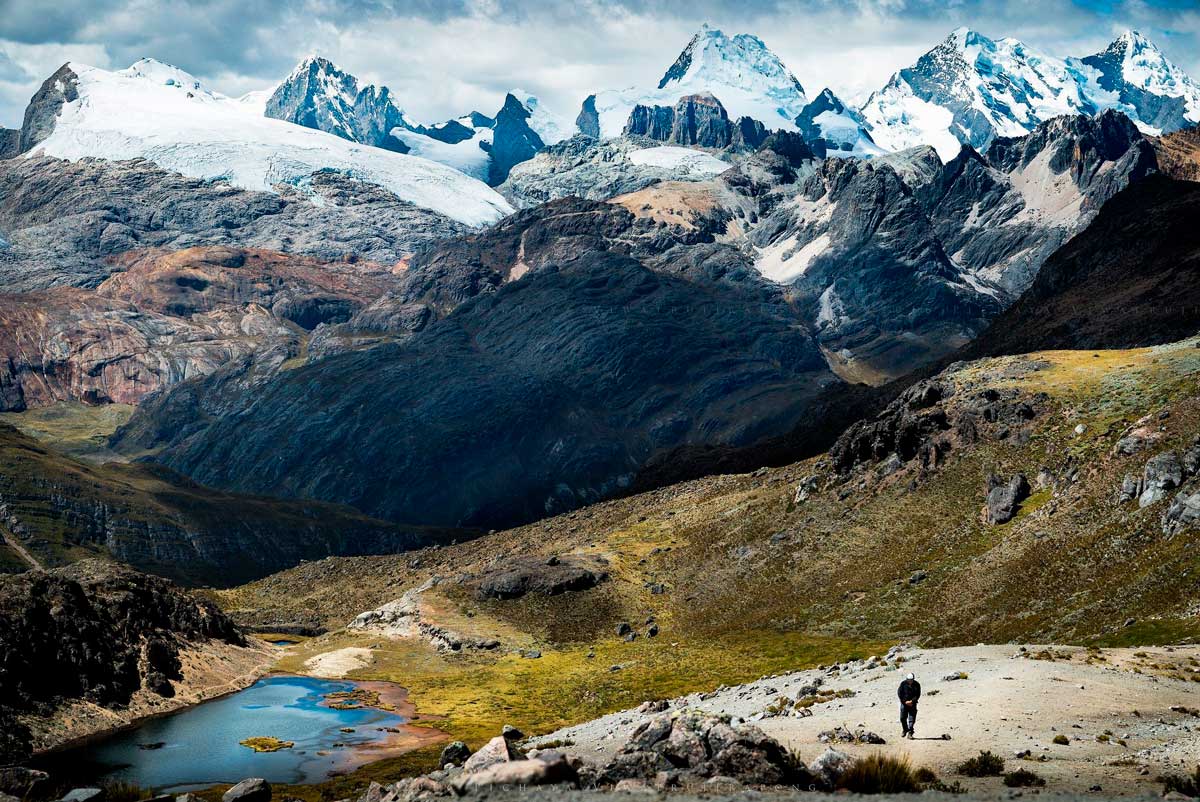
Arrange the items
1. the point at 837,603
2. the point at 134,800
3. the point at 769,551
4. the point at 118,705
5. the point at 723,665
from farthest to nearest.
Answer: the point at 769,551 → the point at 837,603 → the point at 723,665 → the point at 118,705 → the point at 134,800

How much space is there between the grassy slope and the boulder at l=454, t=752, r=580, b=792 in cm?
4280

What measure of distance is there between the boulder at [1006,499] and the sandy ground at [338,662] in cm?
9187

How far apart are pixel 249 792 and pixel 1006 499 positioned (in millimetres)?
111116

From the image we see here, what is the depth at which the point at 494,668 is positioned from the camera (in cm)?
14950

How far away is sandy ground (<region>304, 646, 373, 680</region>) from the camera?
5834 inches

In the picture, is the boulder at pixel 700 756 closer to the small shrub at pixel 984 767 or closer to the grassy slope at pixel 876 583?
the small shrub at pixel 984 767

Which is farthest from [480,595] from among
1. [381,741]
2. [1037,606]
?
[1037,606]

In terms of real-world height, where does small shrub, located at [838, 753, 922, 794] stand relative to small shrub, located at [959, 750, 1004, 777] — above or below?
above

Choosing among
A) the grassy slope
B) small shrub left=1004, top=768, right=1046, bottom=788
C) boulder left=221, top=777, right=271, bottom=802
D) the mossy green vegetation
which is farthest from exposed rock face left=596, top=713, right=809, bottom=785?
the mossy green vegetation

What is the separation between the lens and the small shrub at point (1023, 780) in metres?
39.3

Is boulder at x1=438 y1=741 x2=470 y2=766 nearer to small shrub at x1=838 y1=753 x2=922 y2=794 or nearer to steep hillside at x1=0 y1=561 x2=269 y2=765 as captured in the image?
small shrub at x1=838 y1=753 x2=922 y2=794

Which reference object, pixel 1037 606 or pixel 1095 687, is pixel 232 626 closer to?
pixel 1037 606

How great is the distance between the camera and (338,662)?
155 m

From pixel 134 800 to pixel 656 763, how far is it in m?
30.1
